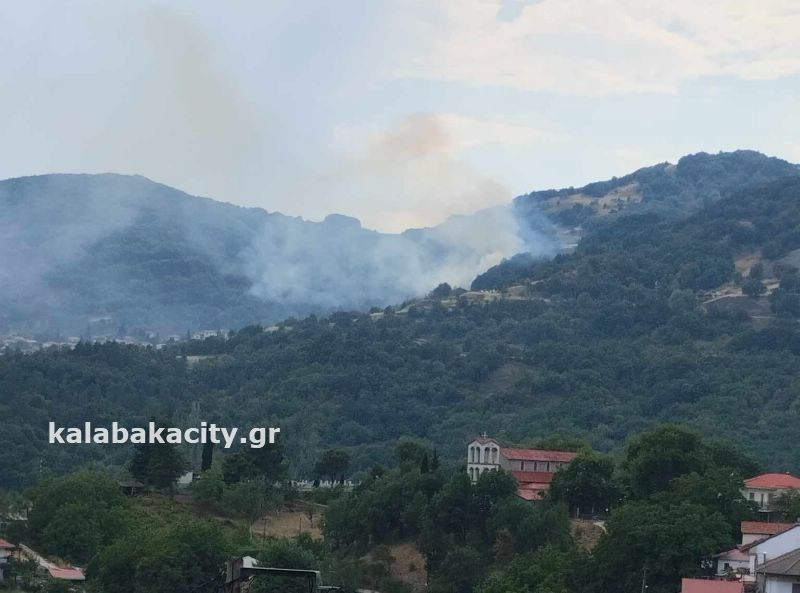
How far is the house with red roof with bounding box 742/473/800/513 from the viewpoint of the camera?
9050 centimetres

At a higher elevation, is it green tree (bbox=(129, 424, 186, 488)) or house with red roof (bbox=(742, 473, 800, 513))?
green tree (bbox=(129, 424, 186, 488))

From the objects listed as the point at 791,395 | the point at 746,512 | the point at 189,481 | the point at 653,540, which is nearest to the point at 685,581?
the point at 653,540

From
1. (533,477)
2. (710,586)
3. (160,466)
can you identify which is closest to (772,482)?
(533,477)

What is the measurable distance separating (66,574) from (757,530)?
31683 millimetres

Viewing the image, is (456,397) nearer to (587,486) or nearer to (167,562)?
(587,486)

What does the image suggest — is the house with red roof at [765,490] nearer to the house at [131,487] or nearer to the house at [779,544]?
the house at [779,544]

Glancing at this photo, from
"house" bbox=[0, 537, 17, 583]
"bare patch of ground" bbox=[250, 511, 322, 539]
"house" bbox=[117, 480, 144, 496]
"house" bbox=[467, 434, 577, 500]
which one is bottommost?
"house" bbox=[0, 537, 17, 583]

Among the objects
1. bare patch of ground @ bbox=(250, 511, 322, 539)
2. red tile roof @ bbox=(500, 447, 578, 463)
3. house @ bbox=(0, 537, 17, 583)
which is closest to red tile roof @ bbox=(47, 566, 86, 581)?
house @ bbox=(0, 537, 17, 583)

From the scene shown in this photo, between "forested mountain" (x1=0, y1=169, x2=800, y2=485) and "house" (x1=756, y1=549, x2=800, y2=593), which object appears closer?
"house" (x1=756, y1=549, x2=800, y2=593)

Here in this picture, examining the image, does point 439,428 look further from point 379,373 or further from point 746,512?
point 746,512

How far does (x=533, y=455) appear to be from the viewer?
105m

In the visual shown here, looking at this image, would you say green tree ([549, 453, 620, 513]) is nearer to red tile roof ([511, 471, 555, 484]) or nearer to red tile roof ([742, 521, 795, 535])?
red tile roof ([511, 471, 555, 484])

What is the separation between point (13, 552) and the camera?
94625 millimetres

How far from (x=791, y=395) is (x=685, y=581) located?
100534 millimetres
